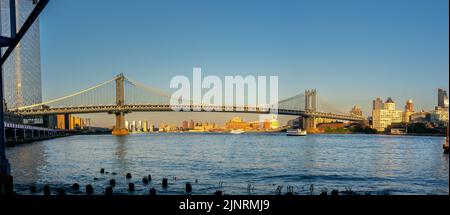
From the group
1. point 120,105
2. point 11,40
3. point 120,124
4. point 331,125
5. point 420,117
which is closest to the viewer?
point 11,40

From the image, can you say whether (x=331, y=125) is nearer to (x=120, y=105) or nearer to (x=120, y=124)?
(x=120, y=124)

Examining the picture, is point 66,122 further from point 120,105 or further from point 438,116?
point 438,116

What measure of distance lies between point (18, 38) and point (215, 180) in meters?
14.0

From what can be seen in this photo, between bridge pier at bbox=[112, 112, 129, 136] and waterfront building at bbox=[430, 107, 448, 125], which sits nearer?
bridge pier at bbox=[112, 112, 129, 136]

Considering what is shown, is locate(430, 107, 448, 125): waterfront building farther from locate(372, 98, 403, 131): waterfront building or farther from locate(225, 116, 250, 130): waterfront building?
locate(225, 116, 250, 130): waterfront building

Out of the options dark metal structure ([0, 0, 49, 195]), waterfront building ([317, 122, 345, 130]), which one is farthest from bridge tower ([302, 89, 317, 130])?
dark metal structure ([0, 0, 49, 195])

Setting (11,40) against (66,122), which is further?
(66,122)

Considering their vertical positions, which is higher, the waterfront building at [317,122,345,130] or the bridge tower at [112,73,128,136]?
the bridge tower at [112,73,128,136]

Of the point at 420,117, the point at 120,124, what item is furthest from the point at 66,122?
the point at 420,117

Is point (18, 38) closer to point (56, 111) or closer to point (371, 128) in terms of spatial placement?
point (56, 111)

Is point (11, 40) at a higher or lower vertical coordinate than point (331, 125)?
higher

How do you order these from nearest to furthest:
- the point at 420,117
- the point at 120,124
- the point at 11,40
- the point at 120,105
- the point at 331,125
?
the point at 11,40 → the point at 120,105 → the point at 120,124 → the point at 331,125 → the point at 420,117

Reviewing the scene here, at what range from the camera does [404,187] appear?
20438mm
